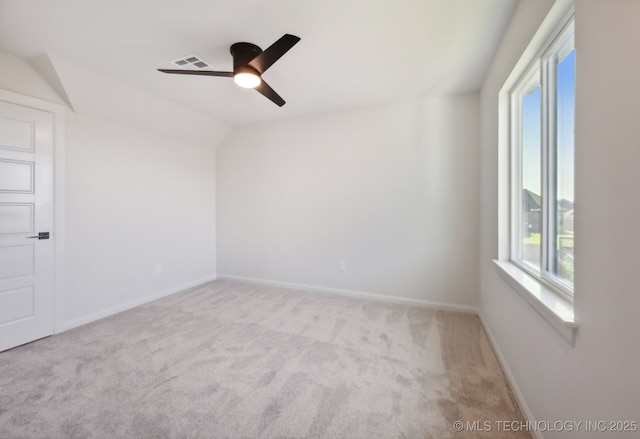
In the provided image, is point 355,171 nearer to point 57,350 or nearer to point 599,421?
point 599,421

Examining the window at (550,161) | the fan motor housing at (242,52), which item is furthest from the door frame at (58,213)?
the window at (550,161)

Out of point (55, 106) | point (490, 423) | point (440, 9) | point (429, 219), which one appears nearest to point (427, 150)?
point (429, 219)

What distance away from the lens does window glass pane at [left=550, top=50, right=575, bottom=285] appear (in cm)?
130

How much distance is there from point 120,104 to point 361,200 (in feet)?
9.96

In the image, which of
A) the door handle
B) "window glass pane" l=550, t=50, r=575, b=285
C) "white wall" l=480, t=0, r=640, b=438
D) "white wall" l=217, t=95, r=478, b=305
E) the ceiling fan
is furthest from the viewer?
"white wall" l=217, t=95, r=478, b=305

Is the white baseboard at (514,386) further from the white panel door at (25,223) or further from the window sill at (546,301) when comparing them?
the white panel door at (25,223)

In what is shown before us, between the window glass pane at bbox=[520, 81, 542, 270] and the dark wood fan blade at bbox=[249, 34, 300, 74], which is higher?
the dark wood fan blade at bbox=[249, 34, 300, 74]

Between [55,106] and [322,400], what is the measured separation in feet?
11.7

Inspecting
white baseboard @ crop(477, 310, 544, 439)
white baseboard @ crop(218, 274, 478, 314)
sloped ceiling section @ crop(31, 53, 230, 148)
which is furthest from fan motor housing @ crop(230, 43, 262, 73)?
white baseboard @ crop(477, 310, 544, 439)

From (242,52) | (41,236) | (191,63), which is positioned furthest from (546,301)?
(41,236)

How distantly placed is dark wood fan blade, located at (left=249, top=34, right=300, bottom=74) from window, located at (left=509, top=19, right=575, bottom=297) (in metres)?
1.47

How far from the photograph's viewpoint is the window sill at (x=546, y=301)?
3.41ft

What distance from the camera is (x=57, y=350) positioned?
7.18 feet

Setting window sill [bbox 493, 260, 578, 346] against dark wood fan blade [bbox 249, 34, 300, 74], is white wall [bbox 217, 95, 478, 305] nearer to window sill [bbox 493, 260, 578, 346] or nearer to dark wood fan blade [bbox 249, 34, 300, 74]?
window sill [bbox 493, 260, 578, 346]
